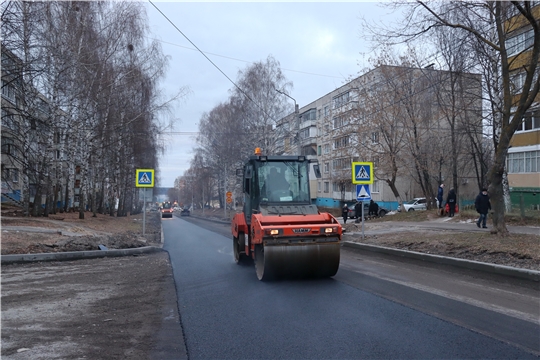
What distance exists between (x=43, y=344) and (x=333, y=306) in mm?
4156

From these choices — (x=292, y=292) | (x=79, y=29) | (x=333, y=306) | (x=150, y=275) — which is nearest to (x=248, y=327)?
(x=333, y=306)

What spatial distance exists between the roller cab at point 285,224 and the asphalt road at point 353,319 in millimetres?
378

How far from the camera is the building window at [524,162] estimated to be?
2848 cm

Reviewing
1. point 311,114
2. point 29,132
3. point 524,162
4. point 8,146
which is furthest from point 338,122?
point 311,114

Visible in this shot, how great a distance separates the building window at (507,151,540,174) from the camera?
93.5ft

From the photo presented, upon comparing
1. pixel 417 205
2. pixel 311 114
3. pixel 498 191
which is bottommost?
pixel 417 205

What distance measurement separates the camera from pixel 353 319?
6691mm

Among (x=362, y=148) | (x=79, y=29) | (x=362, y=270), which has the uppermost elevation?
(x=79, y=29)

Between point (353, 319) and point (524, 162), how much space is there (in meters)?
27.1

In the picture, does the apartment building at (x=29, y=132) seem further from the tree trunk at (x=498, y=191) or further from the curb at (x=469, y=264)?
the tree trunk at (x=498, y=191)

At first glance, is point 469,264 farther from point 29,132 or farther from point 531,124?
point 531,124

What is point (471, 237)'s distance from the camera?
48.2ft

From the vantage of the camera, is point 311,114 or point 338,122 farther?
point 311,114

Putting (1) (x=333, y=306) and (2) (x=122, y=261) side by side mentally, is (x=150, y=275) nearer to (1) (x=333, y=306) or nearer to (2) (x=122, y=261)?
(2) (x=122, y=261)
